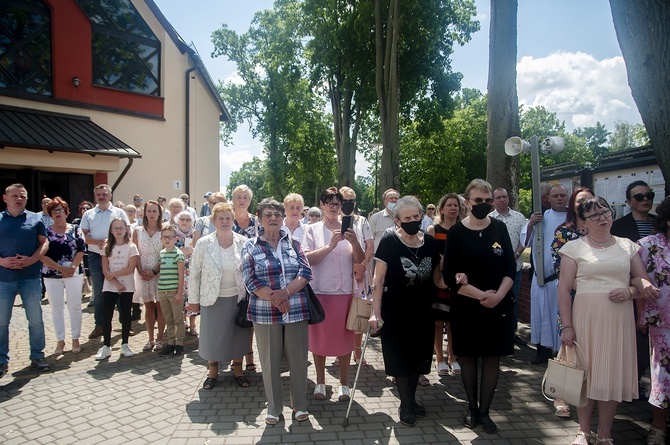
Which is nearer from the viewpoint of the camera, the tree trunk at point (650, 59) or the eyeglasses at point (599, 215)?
the eyeglasses at point (599, 215)

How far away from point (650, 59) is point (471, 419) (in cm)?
373

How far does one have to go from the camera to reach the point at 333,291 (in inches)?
181

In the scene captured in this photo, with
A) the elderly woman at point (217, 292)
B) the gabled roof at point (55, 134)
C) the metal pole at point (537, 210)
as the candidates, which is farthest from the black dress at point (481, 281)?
the gabled roof at point (55, 134)

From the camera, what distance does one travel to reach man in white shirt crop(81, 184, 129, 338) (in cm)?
716

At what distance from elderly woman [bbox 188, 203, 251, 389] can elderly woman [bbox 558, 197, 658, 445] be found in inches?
131

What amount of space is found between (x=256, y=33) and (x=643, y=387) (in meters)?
34.0

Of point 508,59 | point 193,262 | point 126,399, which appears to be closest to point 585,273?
point 193,262

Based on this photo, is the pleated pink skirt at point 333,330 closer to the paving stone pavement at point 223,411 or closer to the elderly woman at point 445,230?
the paving stone pavement at point 223,411

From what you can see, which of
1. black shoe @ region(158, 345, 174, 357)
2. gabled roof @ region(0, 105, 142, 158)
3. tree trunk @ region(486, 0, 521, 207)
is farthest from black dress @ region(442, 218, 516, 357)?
gabled roof @ region(0, 105, 142, 158)

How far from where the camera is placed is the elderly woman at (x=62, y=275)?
6035 mm

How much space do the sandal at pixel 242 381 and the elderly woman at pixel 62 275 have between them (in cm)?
268

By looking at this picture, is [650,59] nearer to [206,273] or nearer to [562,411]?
[562,411]

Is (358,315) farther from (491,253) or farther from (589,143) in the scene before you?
(589,143)

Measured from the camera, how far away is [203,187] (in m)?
19.0
